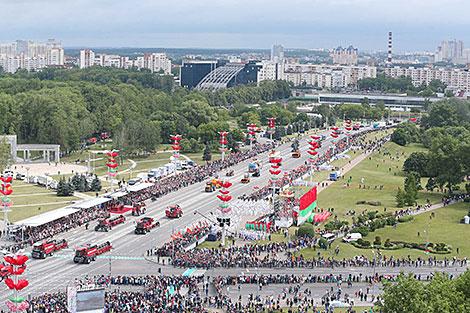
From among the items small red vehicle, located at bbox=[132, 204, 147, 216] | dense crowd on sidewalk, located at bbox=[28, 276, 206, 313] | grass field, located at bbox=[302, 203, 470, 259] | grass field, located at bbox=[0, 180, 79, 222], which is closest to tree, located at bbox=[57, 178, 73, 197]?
grass field, located at bbox=[0, 180, 79, 222]

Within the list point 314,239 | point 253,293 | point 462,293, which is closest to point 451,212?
point 314,239

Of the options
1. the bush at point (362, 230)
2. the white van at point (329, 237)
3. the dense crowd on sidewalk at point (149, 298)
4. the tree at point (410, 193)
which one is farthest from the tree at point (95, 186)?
the dense crowd on sidewalk at point (149, 298)

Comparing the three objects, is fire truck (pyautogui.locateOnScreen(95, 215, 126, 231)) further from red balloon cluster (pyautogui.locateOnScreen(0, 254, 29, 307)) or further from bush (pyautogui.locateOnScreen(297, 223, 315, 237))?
red balloon cluster (pyautogui.locateOnScreen(0, 254, 29, 307))

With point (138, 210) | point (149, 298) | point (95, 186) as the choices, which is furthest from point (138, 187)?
point (149, 298)

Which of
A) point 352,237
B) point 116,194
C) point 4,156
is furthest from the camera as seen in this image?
point 4,156

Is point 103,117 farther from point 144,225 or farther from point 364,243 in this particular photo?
point 364,243

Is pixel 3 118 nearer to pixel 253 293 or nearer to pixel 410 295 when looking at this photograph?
pixel 253 293
